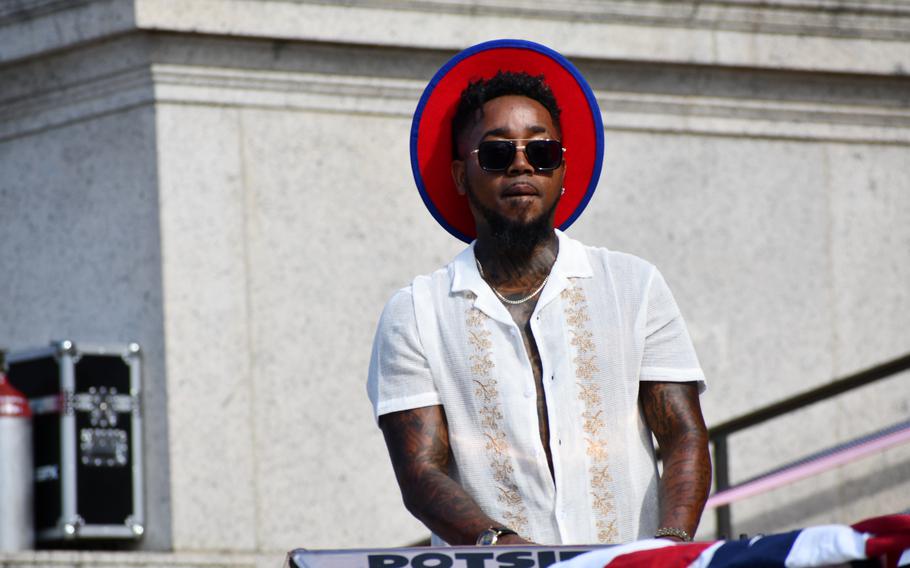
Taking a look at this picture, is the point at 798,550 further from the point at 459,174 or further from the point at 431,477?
the point at 459,174

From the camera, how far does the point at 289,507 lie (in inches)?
334

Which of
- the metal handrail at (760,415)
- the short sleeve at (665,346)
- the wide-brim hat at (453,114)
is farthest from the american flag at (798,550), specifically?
the metal handrail at (760,415)

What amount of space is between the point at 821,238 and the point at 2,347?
11.9 ft

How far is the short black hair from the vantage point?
4.77 metres

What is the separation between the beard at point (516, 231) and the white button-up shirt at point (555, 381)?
84 millimetres

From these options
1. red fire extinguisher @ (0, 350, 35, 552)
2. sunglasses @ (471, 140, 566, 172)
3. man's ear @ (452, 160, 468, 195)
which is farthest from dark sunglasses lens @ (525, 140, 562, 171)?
red fire extinguisher @ (0, 350, 35, 552)

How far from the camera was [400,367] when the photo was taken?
4613 mm

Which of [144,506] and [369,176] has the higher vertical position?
[369,176]

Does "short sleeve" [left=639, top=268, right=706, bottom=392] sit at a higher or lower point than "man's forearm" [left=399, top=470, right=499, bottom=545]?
higher

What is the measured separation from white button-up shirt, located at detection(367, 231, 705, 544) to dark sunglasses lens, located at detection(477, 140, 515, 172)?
26 centimetres

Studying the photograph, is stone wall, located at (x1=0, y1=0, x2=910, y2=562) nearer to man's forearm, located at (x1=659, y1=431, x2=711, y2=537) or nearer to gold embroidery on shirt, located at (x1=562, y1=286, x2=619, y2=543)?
gold embroidery on shirt, located at (x1=562, y1=286, x2=619, y2=543)

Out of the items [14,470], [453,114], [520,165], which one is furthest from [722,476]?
[520,165]

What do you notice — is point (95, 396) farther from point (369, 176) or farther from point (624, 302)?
point (624, 302)

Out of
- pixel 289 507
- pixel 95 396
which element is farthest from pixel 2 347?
pixel 289 507
